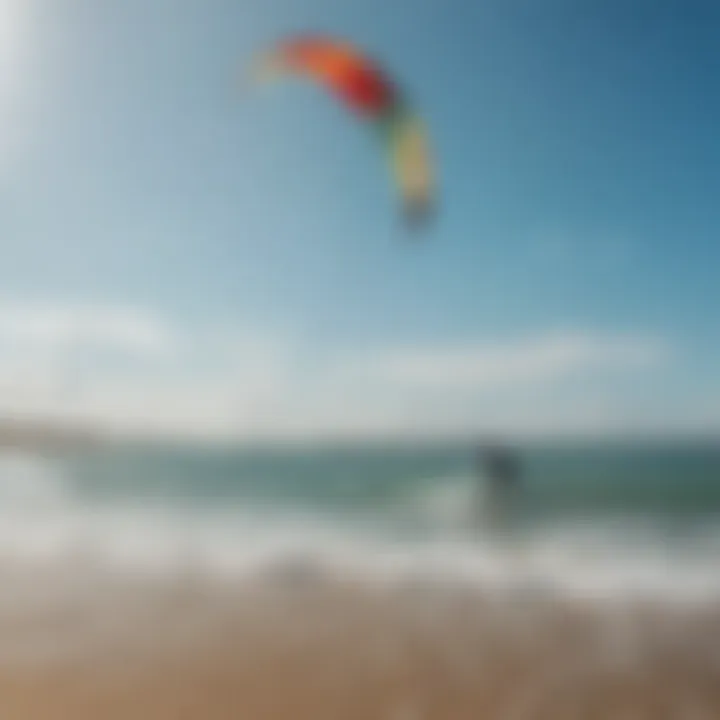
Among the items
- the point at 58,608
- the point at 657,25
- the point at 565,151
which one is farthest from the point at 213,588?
the point at 657,25

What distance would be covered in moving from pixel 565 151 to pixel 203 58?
826 mm

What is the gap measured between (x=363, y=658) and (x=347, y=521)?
0.40 meters

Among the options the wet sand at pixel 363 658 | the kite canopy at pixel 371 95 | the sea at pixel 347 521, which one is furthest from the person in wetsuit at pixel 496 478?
the kite canopy at pixel 371 95

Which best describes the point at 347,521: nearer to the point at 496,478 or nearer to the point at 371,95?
the point at 496,478

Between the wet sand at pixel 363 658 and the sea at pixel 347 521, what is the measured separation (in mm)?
68

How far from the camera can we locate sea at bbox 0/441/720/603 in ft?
7.49

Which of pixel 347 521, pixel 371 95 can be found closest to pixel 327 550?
pixel 347 521

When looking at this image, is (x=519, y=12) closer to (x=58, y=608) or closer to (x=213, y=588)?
(x=213, y=588)

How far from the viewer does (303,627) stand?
2.22 metres

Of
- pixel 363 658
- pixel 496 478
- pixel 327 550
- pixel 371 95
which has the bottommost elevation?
pixel 363 658

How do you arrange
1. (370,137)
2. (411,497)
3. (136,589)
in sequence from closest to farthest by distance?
(370,137)
(136,589)
(411,497)

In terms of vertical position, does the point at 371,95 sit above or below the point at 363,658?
above

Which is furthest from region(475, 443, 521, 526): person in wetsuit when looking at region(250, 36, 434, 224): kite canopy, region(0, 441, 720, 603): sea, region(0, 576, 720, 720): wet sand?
region(250, 36, 434, 224): kite canopy

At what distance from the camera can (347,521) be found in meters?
2.40
